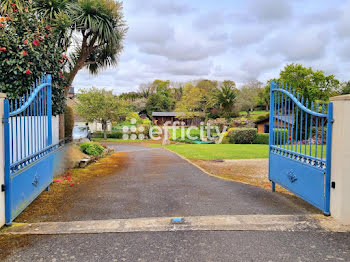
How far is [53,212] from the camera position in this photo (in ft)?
14.5

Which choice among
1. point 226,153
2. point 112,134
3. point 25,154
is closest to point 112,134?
point 112,134

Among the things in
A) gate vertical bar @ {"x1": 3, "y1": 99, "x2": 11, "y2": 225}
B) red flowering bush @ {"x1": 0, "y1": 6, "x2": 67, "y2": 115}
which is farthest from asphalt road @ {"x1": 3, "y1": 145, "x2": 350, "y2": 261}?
red flowering bush @ {"x1": 0, "y1": 6, "x2": 67, "y2": 115}

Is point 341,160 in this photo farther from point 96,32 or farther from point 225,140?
point 225,140

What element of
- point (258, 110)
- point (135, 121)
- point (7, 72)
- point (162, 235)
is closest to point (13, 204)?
point (162, 235)

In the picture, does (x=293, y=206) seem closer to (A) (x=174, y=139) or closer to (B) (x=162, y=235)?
(B) (x=162, y=235)

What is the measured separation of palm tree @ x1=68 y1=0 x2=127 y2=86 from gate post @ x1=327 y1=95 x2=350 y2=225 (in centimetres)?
824

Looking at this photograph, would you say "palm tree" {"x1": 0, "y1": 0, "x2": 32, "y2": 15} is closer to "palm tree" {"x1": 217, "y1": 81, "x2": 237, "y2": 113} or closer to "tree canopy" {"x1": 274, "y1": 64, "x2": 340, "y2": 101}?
"tree canopy" {"x1": 274, "y1": 64, "x2": 340, "y2": 101}

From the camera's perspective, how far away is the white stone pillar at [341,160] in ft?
11.9

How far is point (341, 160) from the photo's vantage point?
3.66m

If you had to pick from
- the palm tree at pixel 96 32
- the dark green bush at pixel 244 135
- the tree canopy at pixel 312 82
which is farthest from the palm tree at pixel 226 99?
the palm tree at pixel 96 32

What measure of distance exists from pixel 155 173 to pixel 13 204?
4573 mm

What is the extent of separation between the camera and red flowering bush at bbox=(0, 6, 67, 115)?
19.7ft

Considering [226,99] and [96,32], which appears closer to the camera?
[96,32]

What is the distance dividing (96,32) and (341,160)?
8.91 m
